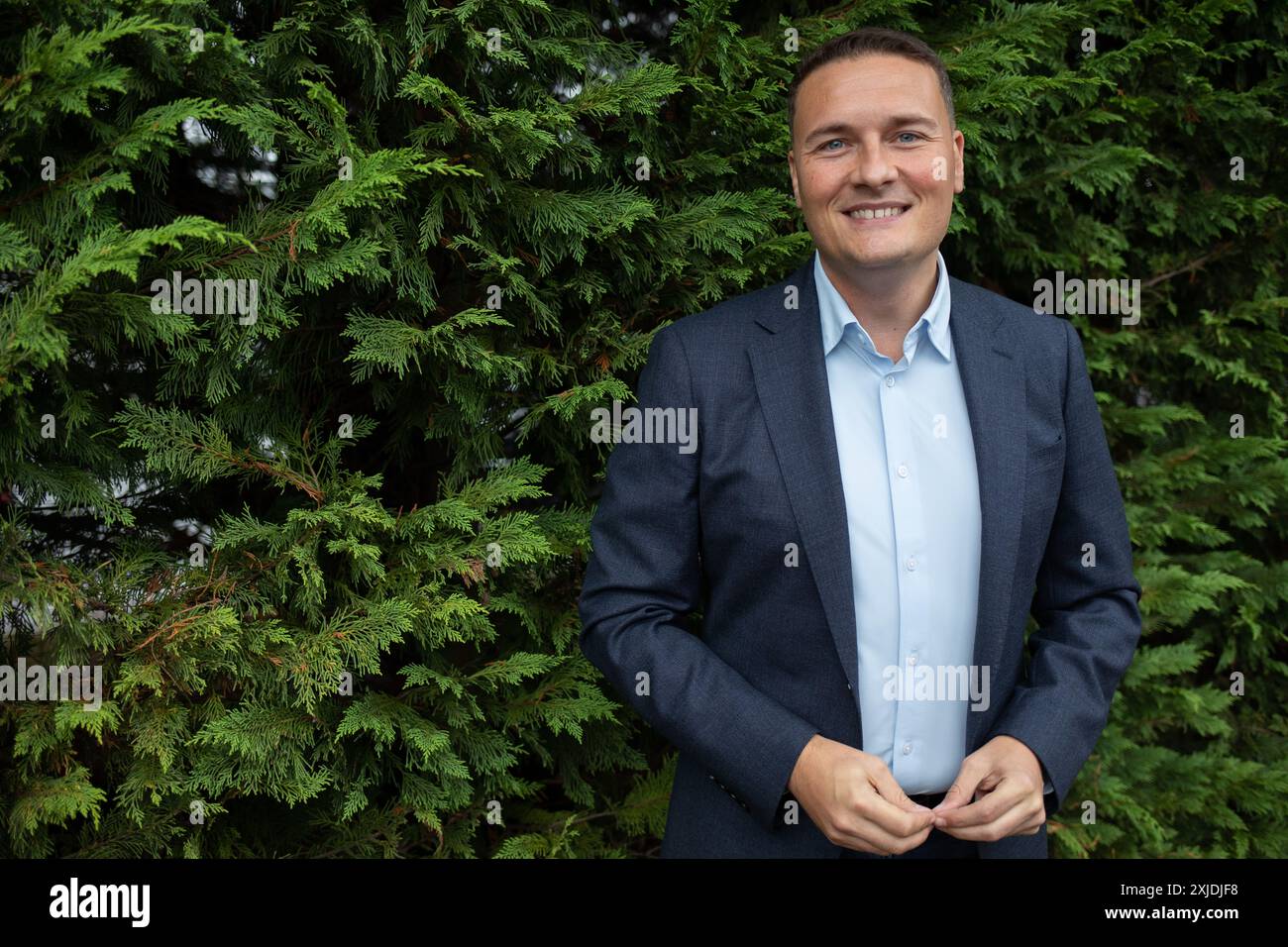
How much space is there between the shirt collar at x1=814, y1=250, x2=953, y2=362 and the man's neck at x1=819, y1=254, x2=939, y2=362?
0.06 feet

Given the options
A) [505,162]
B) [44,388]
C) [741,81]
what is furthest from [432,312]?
[741,81]

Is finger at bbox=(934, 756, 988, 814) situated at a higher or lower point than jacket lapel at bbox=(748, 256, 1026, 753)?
lower

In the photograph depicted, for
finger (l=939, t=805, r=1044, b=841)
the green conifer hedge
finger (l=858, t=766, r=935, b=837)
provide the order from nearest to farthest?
1. finger (l=858, t=766, r=935, b=837)
2. finger (l=939, t=805, r=1044, b=841)
3. the green conifer hedge

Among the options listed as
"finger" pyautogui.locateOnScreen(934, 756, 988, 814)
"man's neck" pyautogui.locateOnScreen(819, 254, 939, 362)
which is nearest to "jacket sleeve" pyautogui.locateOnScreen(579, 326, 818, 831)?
"finger" pyautogui.locateOnScreen(934, 756, 988, 814)

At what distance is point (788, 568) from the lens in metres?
2.06

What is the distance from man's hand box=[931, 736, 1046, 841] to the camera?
1.89m

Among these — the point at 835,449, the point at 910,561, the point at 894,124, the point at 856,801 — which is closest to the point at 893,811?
the point at 856,801

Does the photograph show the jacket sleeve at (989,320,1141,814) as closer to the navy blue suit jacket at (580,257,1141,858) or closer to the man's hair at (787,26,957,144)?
the navy blue suit jacket at (580,257,1141,858)

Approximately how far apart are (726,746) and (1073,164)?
276cm

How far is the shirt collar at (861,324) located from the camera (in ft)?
7.11

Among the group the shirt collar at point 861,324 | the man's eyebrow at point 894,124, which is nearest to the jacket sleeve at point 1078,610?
the shirt collar at point 861,324

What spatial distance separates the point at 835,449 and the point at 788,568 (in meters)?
0.27

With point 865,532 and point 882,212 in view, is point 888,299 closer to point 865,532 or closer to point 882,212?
point 882,212

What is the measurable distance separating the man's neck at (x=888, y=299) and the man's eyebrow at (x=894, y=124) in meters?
0.27
